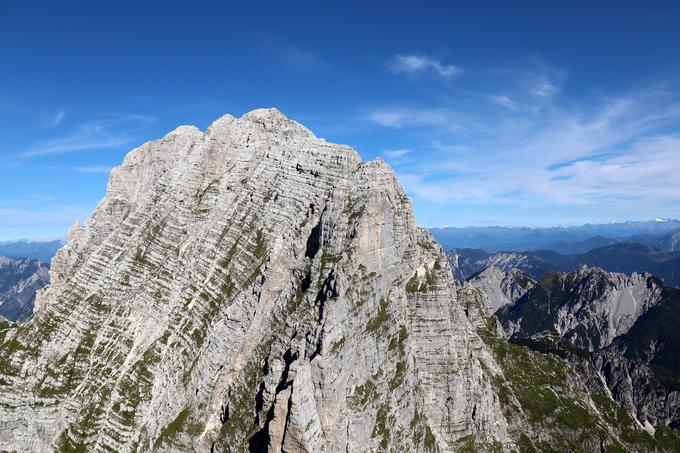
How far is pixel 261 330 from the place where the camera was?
3403 inches

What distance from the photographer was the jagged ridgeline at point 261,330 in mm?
78812

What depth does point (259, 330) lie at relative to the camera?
284ft

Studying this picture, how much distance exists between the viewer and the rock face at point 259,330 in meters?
78.6

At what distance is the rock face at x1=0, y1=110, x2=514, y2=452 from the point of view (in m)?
78.6

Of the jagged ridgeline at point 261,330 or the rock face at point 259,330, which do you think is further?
the jagged ridgeline at point 261,330

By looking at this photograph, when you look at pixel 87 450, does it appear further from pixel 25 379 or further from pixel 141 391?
pixel 25 379

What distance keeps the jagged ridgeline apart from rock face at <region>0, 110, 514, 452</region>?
11.7 inches

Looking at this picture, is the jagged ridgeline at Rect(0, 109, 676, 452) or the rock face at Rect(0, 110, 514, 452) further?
the jagged ridgeline at Rect(0, 109, 676, 452)

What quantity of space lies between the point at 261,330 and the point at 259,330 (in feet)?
1.26

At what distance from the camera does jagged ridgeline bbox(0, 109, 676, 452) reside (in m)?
78.8

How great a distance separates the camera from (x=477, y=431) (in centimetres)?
9575

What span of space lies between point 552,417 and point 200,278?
99108 millimetres

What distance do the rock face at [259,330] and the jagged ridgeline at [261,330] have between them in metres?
0.30

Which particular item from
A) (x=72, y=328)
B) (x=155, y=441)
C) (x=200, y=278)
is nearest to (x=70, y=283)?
(x=72, y=328)
